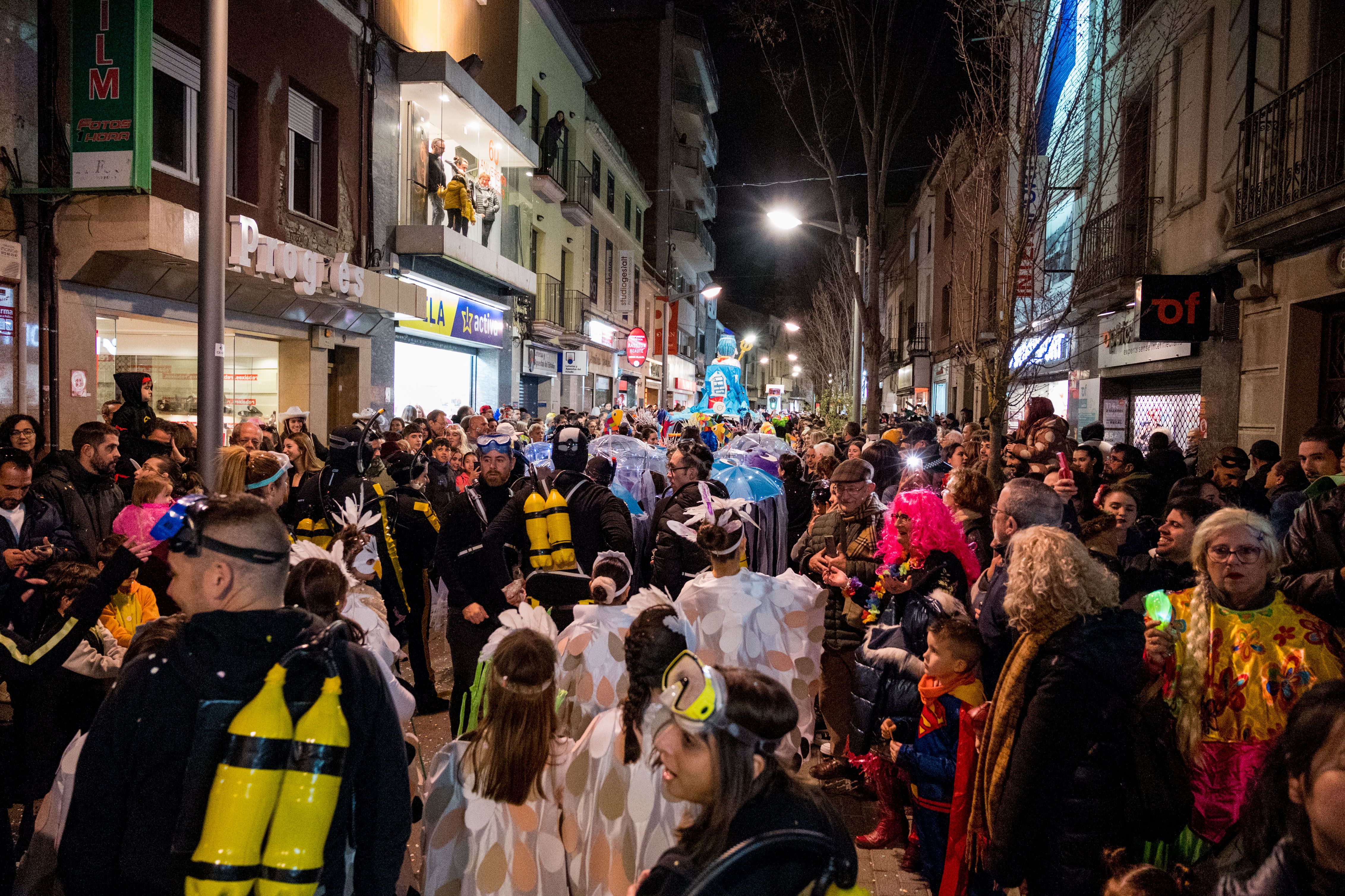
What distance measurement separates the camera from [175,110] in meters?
11.2

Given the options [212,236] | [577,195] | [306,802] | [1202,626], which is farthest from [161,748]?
[577,195]

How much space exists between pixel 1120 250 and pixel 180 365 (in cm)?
1403

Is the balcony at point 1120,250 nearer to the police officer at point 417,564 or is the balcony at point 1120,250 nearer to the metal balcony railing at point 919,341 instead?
the police officer at point 417,564

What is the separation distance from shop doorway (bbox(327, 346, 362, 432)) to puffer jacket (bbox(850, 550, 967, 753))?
1332 cm

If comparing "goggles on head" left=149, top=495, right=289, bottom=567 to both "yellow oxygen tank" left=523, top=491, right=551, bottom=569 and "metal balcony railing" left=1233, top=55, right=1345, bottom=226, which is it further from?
"metal balcony railing" left=1233, top=55, right=1345, bottom=226

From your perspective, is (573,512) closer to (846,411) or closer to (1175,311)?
(1175,311)

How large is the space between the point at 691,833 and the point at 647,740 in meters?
0.84

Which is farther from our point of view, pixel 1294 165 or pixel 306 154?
pixel 306 154

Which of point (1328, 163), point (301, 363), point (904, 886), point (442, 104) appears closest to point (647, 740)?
point (904, 886)

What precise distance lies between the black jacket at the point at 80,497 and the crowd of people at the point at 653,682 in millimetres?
24

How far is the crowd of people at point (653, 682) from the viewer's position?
6.43 feet

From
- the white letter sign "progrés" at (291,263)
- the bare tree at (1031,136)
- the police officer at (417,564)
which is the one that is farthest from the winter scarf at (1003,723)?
the white letter sign "progrés" at (291,263)

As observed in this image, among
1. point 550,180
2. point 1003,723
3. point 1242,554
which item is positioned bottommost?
point 1003,723

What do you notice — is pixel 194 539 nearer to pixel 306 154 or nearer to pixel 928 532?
pixel 928 532
